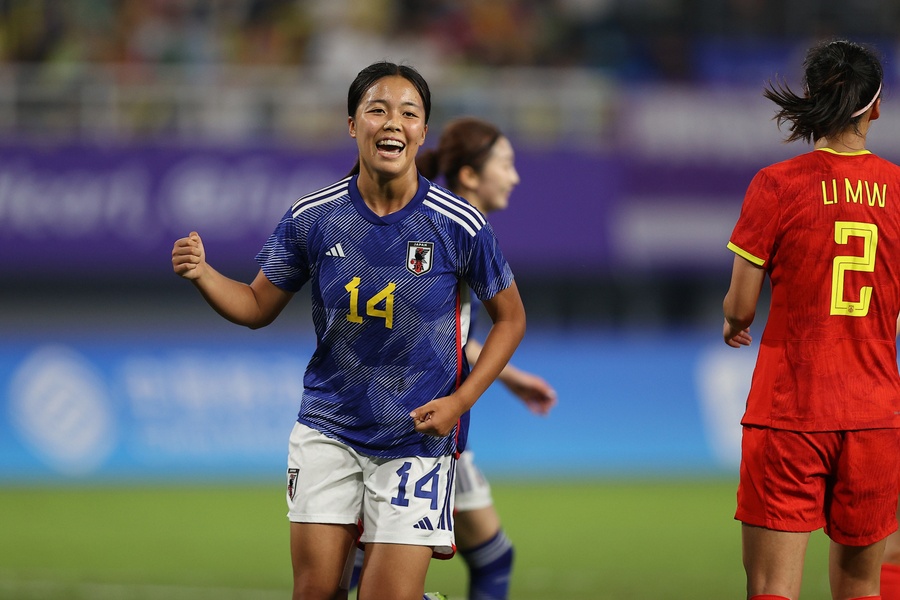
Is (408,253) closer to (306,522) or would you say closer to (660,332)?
(306,522)

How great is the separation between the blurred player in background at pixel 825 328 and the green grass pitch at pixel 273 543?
10.6 ft

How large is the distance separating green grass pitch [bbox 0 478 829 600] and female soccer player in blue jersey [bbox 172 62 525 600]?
3.16m

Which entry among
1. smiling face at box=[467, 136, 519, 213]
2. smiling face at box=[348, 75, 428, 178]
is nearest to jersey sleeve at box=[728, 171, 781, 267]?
smiling face at box=[348, 75, 428, 178]

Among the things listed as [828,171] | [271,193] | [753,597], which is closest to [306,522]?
[753,597]

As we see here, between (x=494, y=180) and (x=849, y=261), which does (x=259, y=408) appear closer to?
(x=494, y=180)

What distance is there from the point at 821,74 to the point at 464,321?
1.43 metres

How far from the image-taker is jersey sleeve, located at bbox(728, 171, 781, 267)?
3977mm

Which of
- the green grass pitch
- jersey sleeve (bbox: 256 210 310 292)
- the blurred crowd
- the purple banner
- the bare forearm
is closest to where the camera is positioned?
the bare forearm

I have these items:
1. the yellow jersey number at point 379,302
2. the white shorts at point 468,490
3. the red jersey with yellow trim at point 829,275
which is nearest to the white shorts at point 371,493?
the yellow jersey number at point 379,302

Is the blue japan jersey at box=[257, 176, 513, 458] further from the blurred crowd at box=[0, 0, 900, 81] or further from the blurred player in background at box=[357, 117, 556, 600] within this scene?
the blurred crowd at box=[0, 0, 900, 81]

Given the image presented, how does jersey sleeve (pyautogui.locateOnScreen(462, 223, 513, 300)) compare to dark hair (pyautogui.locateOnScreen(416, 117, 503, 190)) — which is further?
dark hair (pyautogui.locateOnScreen(416, 117, 503, 190))

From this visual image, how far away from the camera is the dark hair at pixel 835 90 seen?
3.98m

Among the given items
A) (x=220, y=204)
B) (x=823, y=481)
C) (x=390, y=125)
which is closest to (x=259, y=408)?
(x=220, y=204)

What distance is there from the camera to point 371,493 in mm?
4172
